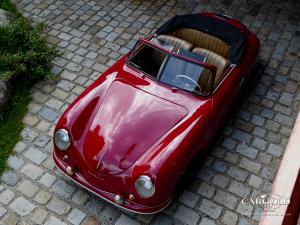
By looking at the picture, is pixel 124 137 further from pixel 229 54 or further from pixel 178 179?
pixel 229 54

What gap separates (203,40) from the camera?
640 cm

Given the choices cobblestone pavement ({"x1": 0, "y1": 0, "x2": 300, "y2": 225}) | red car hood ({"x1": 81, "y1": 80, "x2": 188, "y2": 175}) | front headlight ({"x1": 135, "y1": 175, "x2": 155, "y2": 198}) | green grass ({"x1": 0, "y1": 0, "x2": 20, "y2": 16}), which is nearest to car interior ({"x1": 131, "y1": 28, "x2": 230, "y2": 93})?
red car hood ({"x1": 81, "y1": 80, "x2": 188, "y2": 175})

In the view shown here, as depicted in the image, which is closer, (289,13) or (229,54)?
(229,54)

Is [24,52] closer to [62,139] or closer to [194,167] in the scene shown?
[62,139]

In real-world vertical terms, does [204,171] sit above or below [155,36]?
below

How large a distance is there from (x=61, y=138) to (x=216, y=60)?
2531 mm

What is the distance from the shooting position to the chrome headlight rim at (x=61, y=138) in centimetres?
500

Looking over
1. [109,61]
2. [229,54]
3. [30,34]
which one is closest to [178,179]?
[229,54]

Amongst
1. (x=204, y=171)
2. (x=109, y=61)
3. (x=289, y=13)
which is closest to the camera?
(x=204, y=171)

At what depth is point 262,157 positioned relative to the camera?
5930 millimetres

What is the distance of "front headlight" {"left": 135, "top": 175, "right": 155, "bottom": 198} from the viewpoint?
4.56m

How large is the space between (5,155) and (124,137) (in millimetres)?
2046

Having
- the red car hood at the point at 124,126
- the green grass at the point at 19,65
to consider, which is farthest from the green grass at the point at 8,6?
the red car hood at the point at 124,126

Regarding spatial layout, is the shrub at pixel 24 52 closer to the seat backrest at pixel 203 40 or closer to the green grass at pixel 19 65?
the green grass at pixel 19 65
